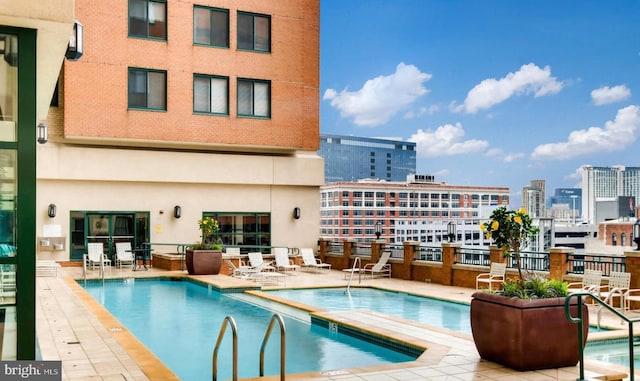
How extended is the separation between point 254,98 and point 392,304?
46.8 feet

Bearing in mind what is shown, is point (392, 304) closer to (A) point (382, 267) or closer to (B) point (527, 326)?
(A) point (382, 267)

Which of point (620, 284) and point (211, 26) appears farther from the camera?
point (211, 26)

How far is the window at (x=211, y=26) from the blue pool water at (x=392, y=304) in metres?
12.7

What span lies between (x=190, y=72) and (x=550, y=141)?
185m

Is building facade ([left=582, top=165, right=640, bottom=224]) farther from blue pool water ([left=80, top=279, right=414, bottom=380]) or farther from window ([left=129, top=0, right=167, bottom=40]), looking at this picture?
blue pool water ([left=80, top=279, right=414, bottom=380])

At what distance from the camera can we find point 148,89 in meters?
26.6

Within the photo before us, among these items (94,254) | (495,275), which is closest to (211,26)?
(94,254)

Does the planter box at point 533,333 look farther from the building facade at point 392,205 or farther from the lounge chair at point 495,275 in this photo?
the building facade at point 392,205

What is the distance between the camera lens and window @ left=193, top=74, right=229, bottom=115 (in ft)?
90.3

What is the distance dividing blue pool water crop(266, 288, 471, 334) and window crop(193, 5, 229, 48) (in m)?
12.7

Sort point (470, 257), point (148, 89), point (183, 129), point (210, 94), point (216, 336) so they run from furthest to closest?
point (210, 94) < point (183, 129) < point (148, 89) < point (470, 257) < point (216, 336)

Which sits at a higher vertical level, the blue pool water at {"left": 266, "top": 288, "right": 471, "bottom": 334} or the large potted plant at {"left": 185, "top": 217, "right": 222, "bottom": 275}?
the large potted plant at {"left": 185, "top": 217, "right": 222, "bottom": 275}

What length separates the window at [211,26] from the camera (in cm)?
2766

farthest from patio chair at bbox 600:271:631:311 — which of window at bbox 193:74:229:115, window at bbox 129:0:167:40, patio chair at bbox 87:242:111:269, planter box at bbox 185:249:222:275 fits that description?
window at bbox 129:0:167:40
